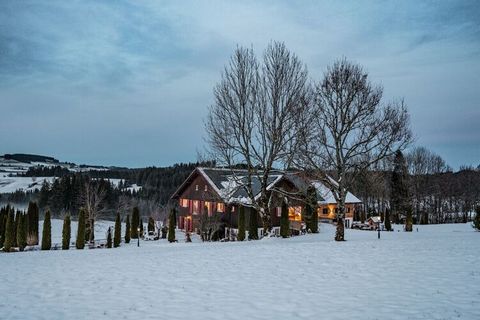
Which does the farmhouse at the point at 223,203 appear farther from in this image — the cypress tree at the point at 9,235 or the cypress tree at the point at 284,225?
the cypress tree at the point at 9,235

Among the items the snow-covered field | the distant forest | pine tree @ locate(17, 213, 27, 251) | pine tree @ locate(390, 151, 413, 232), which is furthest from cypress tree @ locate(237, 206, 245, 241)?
pine tree @ locate(390, 151, 413, 232)

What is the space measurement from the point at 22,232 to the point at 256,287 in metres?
34.0

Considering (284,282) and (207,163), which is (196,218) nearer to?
(207,163)

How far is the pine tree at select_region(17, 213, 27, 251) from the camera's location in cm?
3709

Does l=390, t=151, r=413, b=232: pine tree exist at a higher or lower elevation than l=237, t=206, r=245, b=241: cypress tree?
higher

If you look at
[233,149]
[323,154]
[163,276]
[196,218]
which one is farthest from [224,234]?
[163,276]

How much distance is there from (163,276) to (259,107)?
52.1 ft

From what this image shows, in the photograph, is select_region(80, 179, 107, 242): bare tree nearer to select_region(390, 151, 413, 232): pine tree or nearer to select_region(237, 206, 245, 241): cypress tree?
select_region(237, 206, 245, 241): cypress tree

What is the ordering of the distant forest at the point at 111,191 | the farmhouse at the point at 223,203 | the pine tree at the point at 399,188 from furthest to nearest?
the distant forest at the point at 111,191 → the pine tree at the point at 399,188 → the farmhouse at the point at 223,203

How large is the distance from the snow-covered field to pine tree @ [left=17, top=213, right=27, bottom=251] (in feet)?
74.1

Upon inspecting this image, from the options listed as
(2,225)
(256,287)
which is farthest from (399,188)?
(256,287)

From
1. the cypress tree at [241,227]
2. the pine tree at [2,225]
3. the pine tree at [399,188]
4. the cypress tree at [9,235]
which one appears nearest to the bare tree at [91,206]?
the cypress tree at [9,235]

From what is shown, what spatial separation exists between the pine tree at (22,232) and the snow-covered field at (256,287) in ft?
74.1

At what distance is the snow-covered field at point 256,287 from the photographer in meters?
9.17
